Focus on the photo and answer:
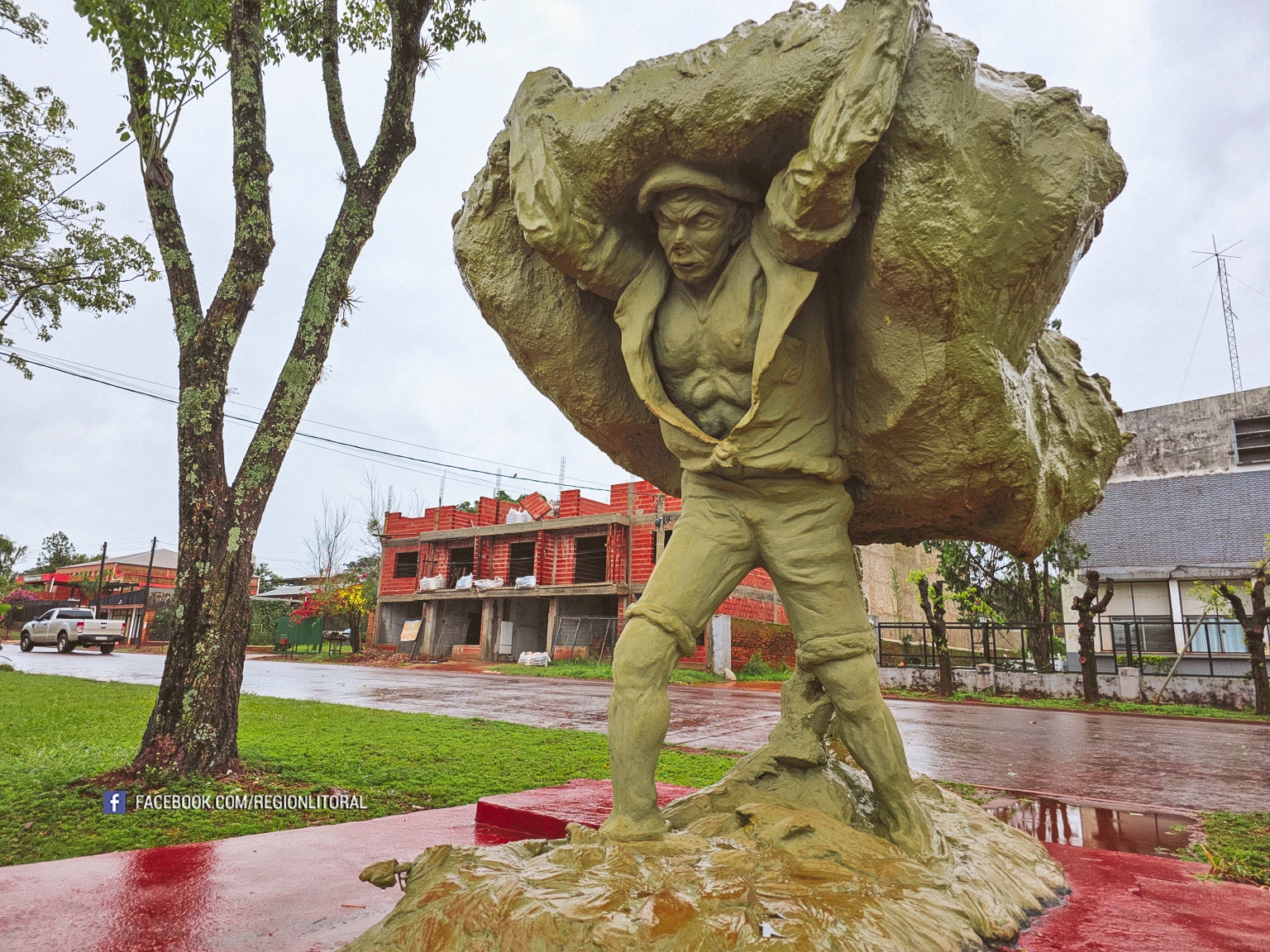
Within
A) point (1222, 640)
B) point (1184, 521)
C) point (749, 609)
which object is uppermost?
point (1184, 521)

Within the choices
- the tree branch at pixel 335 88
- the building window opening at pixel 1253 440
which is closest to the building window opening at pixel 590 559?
the building window opening at pixel 1253 440

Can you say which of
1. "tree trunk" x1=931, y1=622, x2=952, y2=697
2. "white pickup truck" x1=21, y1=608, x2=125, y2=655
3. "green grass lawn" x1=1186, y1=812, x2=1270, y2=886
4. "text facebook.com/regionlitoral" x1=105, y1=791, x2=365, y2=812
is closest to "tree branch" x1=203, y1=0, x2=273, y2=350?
"text facebook.com/regionlitoral" x1=105, y1=791, x2=365, y2=812

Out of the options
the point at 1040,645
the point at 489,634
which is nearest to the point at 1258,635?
the point at 1040,645

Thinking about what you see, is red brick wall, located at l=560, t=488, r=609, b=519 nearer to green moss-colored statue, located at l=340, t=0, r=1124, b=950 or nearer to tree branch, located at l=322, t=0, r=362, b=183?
tree branch, located at l=322, t=0, r=362, b=183

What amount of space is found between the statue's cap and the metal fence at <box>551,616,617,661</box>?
17.3m

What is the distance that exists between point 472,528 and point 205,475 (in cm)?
→ 1749

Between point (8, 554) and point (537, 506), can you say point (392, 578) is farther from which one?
point (8, 554)

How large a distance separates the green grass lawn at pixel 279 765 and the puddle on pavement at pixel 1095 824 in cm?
173

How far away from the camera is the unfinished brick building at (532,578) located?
18.5m

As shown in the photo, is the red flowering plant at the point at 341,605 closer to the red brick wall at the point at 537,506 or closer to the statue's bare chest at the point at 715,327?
the red brick wall at the point at 537,506

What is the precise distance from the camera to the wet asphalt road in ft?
17.0

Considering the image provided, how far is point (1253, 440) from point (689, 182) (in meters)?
18.2

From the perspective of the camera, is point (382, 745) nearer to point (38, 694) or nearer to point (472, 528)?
point (38, 694)

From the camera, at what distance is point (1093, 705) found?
36.3ft
